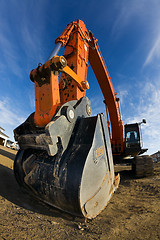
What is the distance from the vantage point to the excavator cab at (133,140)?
667 cm

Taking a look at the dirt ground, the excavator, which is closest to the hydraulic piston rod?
the excavator

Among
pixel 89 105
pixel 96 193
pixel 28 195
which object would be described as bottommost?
pixel 28 195

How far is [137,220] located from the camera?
1.93 m

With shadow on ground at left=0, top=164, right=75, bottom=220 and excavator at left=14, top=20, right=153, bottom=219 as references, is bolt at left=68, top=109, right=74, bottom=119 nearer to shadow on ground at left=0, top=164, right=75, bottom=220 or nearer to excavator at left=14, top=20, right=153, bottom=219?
excavator at left=14, top=20, right=153, bottom=219

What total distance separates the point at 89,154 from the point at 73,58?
7.58ft

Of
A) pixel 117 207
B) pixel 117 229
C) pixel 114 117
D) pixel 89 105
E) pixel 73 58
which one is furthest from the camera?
pixel 114 117

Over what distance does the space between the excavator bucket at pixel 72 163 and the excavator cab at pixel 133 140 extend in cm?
490

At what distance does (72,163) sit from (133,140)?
19.9 feet

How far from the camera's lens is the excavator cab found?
667 centimetres

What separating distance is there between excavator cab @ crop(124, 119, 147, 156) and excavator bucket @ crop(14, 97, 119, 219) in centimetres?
490

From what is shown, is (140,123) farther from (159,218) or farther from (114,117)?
(159,218)

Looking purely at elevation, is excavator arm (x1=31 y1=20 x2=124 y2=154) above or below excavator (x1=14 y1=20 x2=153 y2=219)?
above

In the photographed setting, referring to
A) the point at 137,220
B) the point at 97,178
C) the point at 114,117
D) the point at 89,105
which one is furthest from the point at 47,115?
the point at 114,117

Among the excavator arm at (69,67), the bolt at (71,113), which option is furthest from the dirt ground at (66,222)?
the bolt at (71,113)
